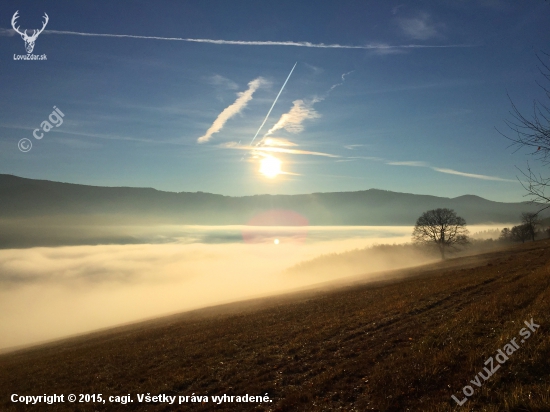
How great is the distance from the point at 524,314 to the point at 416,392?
27.3ft

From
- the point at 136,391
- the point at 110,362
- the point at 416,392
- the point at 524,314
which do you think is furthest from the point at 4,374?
the point at 524,314

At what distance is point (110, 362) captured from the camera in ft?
78.2

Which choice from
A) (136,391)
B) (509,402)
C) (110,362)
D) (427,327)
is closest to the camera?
(509,402)

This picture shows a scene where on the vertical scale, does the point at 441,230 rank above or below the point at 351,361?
above

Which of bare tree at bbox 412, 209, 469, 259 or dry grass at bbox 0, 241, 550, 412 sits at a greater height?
bare tree at bbox 412, 209, 469, 259

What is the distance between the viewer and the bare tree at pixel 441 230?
92000 millimetres

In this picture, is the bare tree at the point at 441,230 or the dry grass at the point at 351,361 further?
the bare tree at the point at 441,230

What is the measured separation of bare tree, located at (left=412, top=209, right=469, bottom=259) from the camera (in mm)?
92000

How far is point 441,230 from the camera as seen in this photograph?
9288 centimetres

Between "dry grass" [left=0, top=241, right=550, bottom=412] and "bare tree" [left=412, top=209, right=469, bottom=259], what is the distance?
6783 cm

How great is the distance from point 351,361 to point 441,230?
89.7 meters

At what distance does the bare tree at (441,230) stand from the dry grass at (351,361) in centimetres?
6783

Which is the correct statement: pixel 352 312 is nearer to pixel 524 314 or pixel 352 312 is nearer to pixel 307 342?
pixel 307 342

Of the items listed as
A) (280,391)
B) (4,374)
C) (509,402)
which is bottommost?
(4,374)
